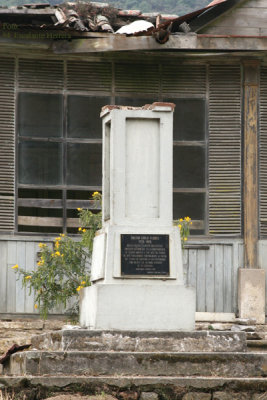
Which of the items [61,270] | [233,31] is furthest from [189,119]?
[61,270]

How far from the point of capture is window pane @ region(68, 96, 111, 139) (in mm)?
17328

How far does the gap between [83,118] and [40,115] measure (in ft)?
2.07

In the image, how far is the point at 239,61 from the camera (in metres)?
17.6

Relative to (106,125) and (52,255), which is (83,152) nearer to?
(52,255)

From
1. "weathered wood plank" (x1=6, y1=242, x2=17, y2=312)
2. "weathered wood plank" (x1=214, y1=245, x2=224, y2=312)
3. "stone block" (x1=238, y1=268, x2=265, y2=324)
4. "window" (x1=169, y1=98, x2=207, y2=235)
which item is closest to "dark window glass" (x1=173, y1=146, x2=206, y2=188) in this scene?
"window" (x1=169, y1=98, x2=207, y2=235)

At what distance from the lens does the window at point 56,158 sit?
1711 centimetres

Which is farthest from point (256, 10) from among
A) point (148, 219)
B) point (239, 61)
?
point (148, 219)

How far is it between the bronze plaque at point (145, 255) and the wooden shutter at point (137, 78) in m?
5.21

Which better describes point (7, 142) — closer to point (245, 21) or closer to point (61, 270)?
point (61, 270)

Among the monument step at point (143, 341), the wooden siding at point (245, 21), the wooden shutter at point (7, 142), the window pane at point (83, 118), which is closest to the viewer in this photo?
the monument step at point (143, 341)

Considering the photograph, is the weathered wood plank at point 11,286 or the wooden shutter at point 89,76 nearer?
the weathered wood plank at point 11,286

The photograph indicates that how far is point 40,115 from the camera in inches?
678

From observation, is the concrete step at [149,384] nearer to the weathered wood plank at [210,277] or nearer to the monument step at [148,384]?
the monument step at [148,384]

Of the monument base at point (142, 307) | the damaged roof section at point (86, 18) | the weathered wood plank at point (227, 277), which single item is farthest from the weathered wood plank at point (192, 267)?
the monument base at point (142, 307)
